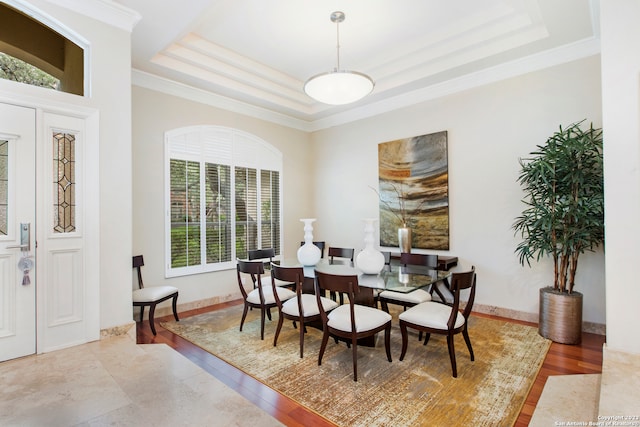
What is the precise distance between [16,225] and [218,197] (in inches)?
95.8

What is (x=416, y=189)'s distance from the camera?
469 cm

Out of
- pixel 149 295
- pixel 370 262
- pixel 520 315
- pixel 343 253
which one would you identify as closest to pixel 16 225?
pixel 149 295

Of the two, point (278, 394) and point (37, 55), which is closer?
point (278, 394)

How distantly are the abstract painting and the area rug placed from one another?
1397 millimetres

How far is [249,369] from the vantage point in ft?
8.89

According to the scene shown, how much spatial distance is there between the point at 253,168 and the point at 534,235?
405 centimetres

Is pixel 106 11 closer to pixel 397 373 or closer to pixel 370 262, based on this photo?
pixel 370 262

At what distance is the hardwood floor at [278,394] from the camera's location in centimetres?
208

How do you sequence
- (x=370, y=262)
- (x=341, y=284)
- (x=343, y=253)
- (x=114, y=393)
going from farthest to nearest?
(x=343, y=253), (x=370, y=262), (x=341, y=284), (x=114, y=393)

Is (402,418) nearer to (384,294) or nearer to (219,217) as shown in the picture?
(384,294)

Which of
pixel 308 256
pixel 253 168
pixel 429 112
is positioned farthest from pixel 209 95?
pixel 429 112

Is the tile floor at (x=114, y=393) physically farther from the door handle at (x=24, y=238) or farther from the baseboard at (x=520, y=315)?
the baseboard at (x=520, y=315)

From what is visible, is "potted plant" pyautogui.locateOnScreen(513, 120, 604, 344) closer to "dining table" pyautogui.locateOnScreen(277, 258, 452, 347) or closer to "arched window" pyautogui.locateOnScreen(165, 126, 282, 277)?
"dining table" pyautogui.locateOnScreen(277, 258, 452, 347)

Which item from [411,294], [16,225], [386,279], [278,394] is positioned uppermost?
[16,225]
